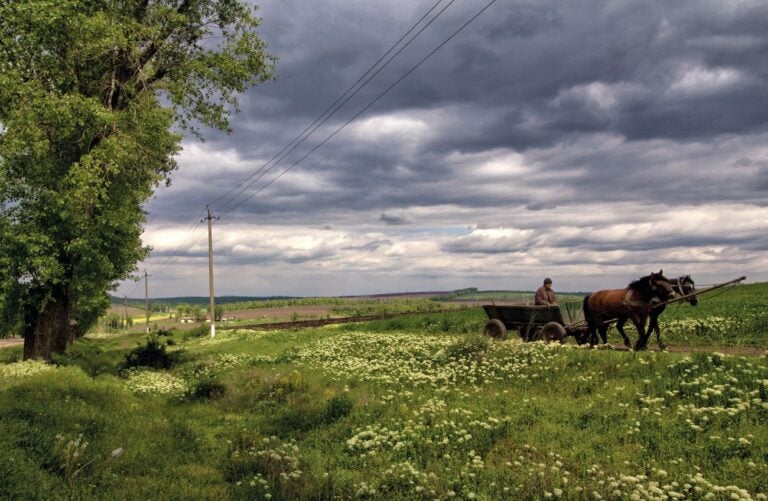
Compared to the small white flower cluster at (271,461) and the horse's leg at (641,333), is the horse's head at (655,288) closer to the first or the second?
the horse's leg at (641,333)

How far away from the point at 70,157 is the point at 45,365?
953 cm

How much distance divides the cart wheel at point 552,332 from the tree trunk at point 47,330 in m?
22.2

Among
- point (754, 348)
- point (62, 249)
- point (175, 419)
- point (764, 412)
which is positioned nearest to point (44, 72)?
point (62, 249)

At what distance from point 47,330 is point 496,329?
2102 cm

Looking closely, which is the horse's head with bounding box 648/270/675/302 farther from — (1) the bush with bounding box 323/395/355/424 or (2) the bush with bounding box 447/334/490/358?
(1) the bush with bounding box 323/395/355/424

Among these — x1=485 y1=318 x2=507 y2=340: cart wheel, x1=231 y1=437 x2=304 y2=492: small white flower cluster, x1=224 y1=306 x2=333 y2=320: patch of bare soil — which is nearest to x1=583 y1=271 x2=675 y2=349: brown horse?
x1=485 y1=318 x2=507 y2=340: cart wheel

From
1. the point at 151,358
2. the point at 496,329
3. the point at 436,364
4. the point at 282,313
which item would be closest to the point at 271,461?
the point at 436,364

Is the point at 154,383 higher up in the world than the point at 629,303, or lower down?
lower down

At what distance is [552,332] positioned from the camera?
19.5m

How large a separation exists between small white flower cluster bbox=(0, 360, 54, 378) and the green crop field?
70 cm

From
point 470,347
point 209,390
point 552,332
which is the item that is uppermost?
point 552,332

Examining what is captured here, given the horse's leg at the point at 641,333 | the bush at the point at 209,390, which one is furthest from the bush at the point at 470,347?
the bush at the point at 209,390

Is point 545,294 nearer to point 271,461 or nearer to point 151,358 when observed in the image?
point 271,461

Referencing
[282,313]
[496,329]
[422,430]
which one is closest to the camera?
[422,430]
